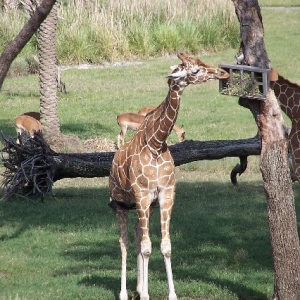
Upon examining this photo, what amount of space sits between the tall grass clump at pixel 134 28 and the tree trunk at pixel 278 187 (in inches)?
803

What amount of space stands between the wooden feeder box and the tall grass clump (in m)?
20.5

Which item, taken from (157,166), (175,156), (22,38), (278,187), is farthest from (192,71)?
(175,156)

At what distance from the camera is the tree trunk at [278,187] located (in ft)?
27.6

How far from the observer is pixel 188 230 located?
470 inches

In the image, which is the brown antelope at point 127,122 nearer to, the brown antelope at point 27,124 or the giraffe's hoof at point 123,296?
the brown antelope at point 27,124

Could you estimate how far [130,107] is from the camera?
943 inches

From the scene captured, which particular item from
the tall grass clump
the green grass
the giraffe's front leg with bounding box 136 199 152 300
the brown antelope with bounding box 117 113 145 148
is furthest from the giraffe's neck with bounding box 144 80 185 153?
the tall grass clump

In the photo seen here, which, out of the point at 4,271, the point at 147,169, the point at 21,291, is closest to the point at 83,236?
the point at 4,271

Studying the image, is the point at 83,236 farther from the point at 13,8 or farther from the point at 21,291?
the point at 13,8

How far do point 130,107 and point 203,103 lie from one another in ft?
6.41

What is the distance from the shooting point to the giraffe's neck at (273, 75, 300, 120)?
35.0 ft

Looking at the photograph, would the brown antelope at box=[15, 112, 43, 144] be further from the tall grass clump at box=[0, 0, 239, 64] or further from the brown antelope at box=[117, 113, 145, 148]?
the tall grass clump at box=[0, 0, 239, 64]

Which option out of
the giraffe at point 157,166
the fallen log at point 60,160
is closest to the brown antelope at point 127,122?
the fallen log at point 60,160

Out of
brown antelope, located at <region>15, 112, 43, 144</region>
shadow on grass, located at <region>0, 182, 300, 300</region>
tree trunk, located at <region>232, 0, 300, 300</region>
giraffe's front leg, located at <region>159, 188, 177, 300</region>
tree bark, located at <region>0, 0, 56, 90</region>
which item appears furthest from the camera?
brown antelope, located at <region>15, 112, 43, 144</region>
